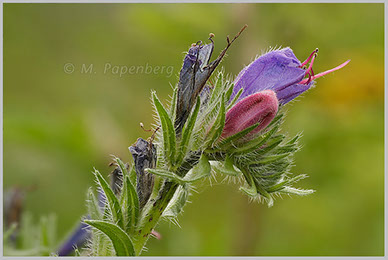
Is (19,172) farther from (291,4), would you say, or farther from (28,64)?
(291,4)

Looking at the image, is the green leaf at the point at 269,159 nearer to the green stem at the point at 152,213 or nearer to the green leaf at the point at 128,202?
the green stem at the point at 152,213

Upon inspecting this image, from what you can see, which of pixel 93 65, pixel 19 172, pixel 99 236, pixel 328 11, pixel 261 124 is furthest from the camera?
pixel 93 65

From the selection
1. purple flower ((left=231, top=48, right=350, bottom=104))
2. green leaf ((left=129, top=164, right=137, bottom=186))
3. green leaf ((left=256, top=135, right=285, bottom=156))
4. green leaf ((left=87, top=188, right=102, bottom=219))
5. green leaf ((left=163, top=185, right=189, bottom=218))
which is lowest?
green leaf ((left=87, top=188, right=102, bottom=219))

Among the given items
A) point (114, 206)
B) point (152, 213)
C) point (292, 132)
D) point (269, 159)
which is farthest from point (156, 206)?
point (292, 132)

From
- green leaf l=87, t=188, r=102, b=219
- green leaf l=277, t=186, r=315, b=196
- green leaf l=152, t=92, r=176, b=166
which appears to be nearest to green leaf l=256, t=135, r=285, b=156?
green leaf l=277, t=186, r=315, b=196

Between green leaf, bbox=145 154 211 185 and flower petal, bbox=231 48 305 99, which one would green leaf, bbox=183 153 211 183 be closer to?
green leaf, bbox=145 154 211 185

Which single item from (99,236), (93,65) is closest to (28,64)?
(93,65)

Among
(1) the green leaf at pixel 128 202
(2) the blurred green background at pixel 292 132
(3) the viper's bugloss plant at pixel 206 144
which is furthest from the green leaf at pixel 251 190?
(2) the blurred green background at pixel 292 132
